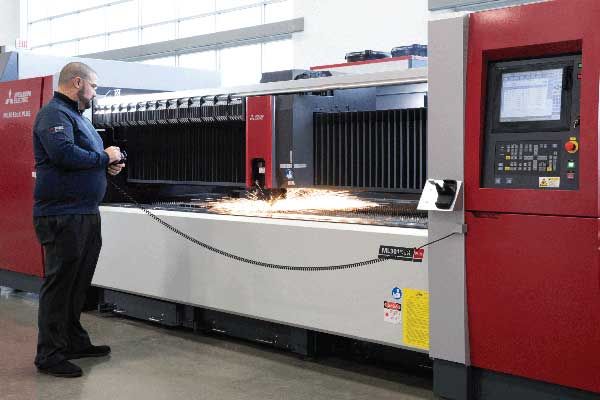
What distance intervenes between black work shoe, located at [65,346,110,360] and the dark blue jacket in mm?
706

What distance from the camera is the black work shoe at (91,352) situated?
384cm

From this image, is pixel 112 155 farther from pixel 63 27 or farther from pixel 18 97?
pixel 63 27

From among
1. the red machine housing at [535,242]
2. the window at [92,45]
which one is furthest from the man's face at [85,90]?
the window at [92,45]

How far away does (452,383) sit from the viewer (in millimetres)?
3025

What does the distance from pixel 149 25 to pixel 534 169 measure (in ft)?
38.4

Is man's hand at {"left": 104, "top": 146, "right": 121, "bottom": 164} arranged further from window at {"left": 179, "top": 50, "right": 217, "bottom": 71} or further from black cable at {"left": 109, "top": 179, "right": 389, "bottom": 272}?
window at {"left": 179, "top": 50, "right": 217, "bottom": 71}

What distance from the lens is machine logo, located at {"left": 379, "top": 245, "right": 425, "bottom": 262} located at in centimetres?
312

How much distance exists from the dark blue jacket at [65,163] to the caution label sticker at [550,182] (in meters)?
2.05

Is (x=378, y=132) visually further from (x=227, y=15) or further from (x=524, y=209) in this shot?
(x=227, y=15)

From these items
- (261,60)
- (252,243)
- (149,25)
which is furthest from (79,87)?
(149,25)

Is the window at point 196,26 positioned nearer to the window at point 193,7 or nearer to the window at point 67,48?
the window at point 193,7

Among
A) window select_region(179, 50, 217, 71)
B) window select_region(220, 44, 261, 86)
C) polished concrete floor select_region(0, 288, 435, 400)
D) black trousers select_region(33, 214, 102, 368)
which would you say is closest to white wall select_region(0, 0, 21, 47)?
window select_region(179, 50, 217, 71)

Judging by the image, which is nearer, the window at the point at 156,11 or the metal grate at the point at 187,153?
the metal grate at the point at 187,153

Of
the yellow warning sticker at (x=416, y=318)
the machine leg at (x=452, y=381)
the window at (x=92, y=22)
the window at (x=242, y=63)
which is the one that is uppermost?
the window at (x=92, y=22)
